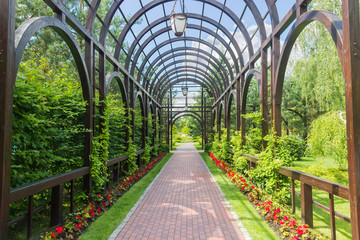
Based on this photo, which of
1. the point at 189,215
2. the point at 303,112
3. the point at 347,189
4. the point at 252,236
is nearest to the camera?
the point at 347,189

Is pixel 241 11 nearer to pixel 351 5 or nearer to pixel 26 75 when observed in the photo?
pixel 351 5

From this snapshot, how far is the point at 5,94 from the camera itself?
7.45 feet

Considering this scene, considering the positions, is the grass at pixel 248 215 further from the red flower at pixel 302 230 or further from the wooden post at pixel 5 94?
the wooden post at pixel 5 94

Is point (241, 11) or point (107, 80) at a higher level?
point (241, 11)

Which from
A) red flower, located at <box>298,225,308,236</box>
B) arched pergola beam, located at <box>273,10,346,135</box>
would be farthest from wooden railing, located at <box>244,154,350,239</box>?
arched pergola beam, located at <box>273,10,346,135</box>

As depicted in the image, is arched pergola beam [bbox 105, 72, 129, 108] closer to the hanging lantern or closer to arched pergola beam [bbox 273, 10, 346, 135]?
the hanging lantern

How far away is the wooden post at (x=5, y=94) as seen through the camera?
2252mm

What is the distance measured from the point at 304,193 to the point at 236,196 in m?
2.60

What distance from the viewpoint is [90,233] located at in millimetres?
3826

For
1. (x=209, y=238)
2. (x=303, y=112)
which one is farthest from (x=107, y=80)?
(x=303, y=112)

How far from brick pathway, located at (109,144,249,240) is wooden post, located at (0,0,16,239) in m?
1.92

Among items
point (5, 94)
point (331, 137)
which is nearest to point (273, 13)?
point (331, 137)

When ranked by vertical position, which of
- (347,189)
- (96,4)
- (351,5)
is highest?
(96,4)

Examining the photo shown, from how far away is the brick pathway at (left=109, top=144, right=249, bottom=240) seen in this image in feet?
12.7
